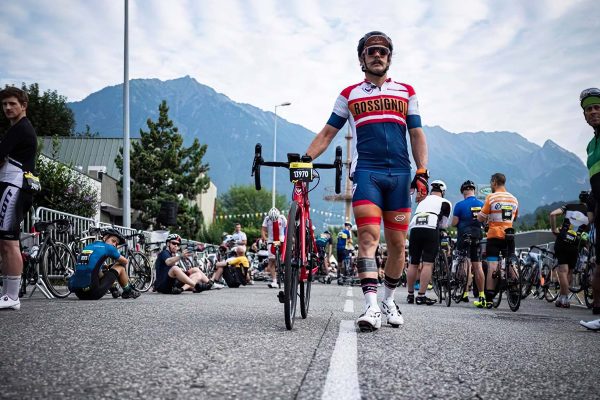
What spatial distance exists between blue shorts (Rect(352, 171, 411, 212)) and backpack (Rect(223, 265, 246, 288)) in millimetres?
10780

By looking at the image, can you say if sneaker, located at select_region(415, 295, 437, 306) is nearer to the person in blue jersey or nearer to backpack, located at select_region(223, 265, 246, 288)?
backpack, located at select_region(223, 265, 246, 288)

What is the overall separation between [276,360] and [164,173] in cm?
3920

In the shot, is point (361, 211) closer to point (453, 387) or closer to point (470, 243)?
point (453, 387)

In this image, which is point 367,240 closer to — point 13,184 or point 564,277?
point 13,184

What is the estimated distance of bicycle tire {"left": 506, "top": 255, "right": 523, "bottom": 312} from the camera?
9.20 metres

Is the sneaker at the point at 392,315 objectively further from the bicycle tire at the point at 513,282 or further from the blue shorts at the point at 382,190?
the bicycle tire at the point at 513,282

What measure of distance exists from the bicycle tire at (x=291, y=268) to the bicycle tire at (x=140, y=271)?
7.51m

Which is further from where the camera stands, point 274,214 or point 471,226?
point 274,214

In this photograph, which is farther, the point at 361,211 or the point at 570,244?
the point at 570,244

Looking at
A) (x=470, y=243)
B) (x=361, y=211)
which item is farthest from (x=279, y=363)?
(x=470, y=243)

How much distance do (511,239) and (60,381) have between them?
8.11 meters

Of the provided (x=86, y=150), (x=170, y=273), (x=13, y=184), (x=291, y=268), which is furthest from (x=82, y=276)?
(x=86, y=150)

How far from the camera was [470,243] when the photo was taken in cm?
1070

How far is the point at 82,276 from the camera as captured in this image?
8070 mm
